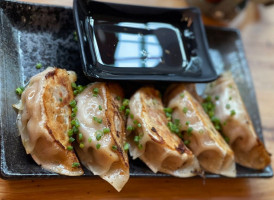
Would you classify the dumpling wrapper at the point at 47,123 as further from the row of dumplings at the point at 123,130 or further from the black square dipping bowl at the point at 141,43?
the black square dipping bowl at the point at 141,43

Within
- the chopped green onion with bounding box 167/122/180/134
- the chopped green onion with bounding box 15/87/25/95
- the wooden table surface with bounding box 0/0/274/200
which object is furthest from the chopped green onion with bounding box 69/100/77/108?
the chopped green onion with bounding box 167/122/180/134

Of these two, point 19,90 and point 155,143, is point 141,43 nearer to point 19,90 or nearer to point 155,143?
point 155,143

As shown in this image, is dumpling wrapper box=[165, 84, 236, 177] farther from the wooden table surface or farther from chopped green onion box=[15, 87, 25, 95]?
chopped green onion box=[15, 87, 25, 95]

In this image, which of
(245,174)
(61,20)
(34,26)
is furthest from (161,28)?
(245,174)

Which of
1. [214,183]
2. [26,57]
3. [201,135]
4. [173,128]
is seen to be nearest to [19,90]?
[26,57]

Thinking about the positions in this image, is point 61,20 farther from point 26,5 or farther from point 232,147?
point 232,147

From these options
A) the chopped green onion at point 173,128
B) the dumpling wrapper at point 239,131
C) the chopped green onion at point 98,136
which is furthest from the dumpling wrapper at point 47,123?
the dumpling wrapper at point 239,131
